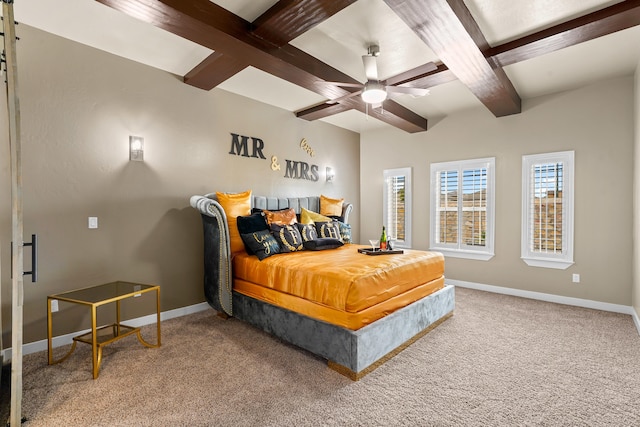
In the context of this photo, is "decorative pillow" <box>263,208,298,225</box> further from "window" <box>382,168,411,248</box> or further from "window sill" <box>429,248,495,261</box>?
"window sill" <box>429,248,495,261</box>

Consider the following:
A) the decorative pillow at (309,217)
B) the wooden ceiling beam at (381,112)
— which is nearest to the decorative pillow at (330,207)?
the decorative pillow at (309,217)

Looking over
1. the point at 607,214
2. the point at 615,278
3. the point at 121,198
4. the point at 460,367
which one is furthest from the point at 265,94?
the point at 615,278

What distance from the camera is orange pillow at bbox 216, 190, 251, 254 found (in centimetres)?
369

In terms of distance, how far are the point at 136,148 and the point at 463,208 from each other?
4.66m

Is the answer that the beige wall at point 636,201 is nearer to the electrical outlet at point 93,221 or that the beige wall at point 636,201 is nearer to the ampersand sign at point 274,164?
A: the ampersand sign at point 274,164

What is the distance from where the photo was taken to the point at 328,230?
4.33 m

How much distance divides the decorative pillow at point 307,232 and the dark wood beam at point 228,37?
5.32 feet

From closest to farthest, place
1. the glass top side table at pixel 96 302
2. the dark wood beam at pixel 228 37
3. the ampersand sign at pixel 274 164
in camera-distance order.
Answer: the dark wood beam at pixel 228 37 < the glass top side table at pixel 96 302 < the ampersand sign at pixel 274 164

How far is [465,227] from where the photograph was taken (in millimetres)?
5223

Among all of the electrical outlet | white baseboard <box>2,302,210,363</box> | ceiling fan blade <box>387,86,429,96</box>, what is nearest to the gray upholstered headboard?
white baseboard <box>2,302,210,363</box>

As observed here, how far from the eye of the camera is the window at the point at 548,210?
427cm

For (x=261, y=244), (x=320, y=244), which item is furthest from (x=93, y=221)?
(x=320, y=244)

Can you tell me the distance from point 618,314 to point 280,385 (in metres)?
4.12

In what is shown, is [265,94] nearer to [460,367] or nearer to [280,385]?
[280,385]
